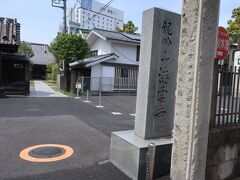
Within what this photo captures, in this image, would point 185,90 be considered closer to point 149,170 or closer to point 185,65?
point 185,65

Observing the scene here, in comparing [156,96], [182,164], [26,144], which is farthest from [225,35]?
[26,144]

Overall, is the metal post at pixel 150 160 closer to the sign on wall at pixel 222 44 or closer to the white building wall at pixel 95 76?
the sign on wall at pixel 222 44

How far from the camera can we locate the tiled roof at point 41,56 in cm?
4038

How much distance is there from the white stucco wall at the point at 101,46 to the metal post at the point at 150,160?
1739cm

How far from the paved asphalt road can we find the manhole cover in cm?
30

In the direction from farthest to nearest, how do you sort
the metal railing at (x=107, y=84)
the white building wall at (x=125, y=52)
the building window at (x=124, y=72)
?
the white building wall at (x=125, y=52) < the building window at (x=124, y=72) < the metal railing at (x=107, y=84)

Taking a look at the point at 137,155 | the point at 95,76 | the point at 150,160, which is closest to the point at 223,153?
the point at 150,160

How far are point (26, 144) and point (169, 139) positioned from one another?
340 centimetres

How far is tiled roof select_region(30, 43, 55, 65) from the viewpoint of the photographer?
4038cm

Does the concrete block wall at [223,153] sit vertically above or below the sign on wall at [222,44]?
below

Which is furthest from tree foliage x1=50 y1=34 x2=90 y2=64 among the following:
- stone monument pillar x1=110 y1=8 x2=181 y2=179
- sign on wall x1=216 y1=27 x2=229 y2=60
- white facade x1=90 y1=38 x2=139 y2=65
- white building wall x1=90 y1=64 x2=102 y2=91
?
sign on wall x1=216 y1=27 x2=229 y2=60

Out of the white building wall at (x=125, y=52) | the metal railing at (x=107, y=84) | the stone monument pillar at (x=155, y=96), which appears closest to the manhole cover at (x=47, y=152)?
the stone monument pillar at (x=155, y=96)

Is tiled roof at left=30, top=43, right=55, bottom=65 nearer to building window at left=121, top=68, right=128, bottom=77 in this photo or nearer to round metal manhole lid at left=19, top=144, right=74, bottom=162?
building window at left=121, top=68, right=128, bottom=77

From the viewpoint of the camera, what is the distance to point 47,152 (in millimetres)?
4969
